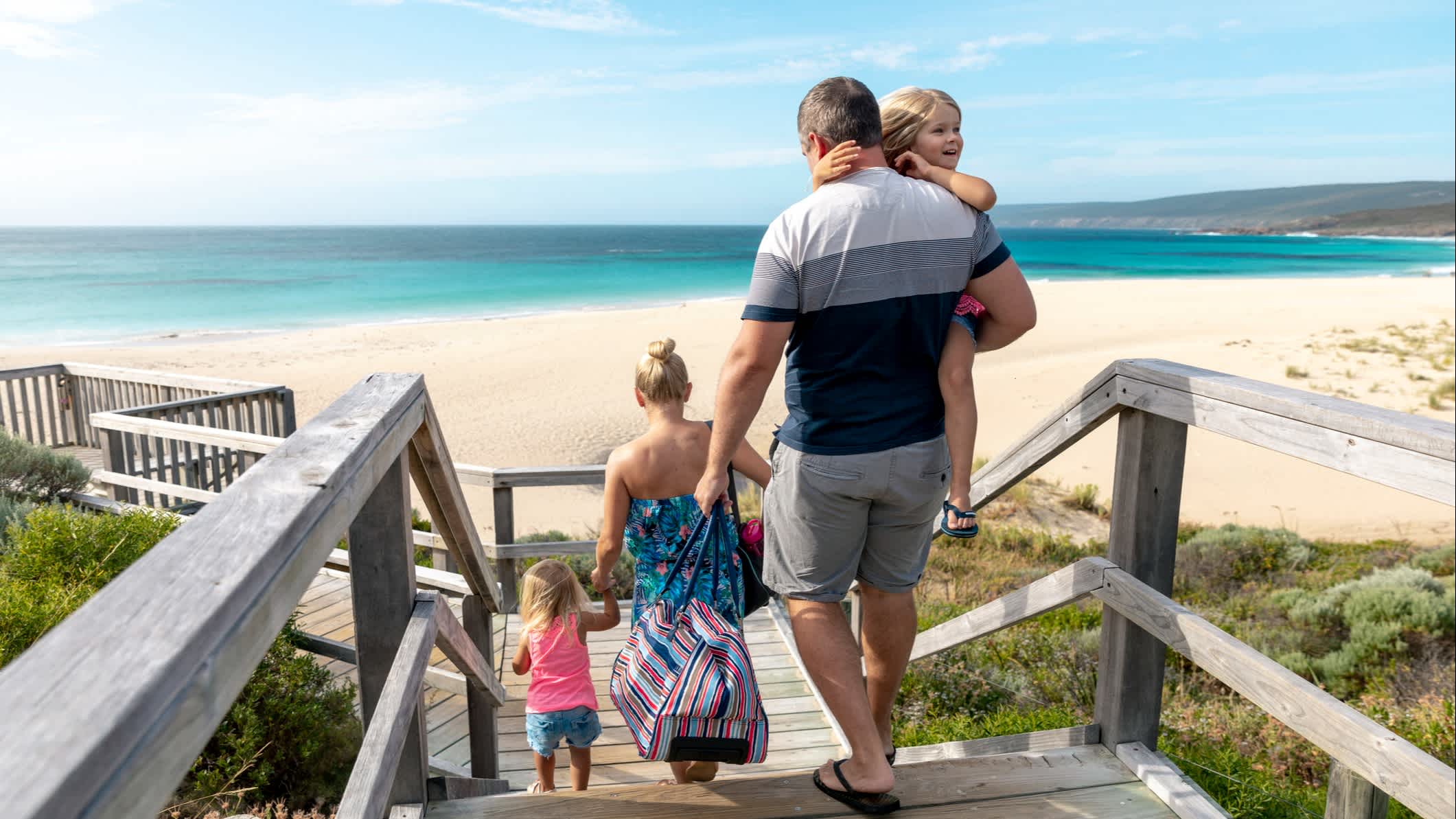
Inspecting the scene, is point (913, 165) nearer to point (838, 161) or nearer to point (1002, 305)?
A: point (838, 161)

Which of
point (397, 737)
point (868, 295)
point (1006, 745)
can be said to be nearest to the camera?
point (397, 737)

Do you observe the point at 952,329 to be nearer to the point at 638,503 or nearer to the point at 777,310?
the point at 777,310

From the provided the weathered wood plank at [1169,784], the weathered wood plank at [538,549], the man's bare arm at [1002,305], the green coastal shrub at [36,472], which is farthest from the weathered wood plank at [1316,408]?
the green coastal shrub at [36,472]

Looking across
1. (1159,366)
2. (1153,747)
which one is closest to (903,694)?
(1153,747)

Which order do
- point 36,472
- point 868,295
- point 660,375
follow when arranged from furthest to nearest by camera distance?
point 36,472 < point 660,375 < point 868,295

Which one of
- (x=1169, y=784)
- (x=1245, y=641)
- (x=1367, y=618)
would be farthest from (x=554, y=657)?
(x=1367, y=618)

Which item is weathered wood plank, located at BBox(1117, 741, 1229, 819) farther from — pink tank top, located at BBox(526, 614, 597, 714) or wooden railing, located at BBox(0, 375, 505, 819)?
wooden railing, located at BBox(0, 375, 505, 819)

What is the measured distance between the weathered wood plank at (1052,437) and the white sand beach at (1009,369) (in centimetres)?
878

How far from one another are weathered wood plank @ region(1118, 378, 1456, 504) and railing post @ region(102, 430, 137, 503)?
780 cm

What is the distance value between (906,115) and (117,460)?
7.53m

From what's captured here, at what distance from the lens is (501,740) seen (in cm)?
412

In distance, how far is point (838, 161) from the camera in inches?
87.6

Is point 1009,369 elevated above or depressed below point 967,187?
below

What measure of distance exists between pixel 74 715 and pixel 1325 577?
9.22m
